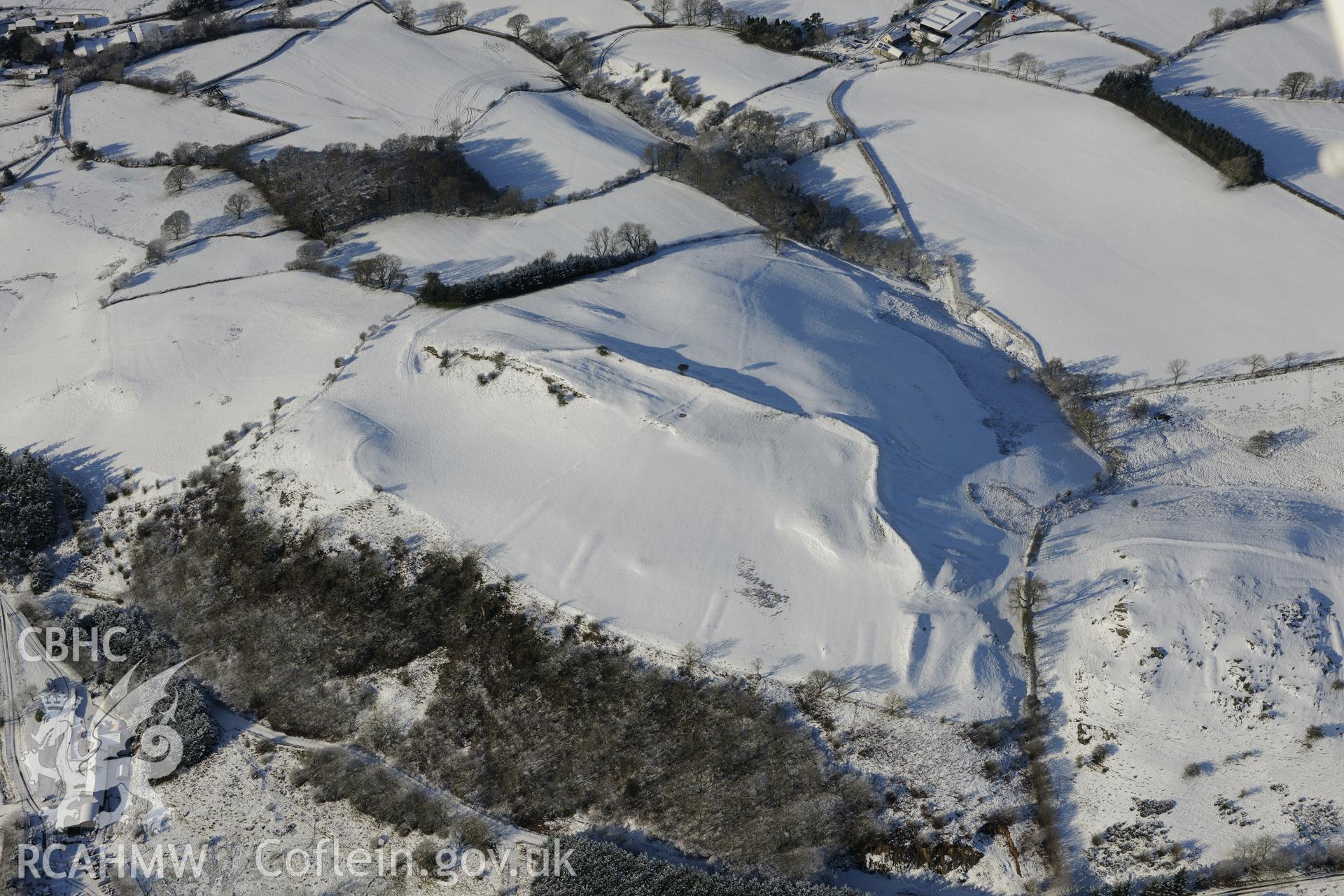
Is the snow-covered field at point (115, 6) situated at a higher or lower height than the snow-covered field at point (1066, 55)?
lower

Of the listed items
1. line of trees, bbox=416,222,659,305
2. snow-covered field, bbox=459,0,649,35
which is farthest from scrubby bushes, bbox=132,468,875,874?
snow-covered field, bbox=459,0,649,35

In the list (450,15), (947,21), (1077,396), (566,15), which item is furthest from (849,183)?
(450,15)

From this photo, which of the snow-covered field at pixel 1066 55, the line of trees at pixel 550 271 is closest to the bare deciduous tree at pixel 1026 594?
the line of trees at pixel 550 271

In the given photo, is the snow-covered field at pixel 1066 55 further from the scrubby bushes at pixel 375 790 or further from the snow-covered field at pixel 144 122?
the scrubby bushes at pixel 375 790

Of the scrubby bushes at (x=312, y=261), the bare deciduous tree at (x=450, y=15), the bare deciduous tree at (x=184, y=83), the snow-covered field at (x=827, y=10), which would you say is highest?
the snow-covered field at (x=827, y=10)

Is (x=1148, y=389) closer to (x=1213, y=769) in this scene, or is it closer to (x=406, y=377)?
(x=1213, y=769)

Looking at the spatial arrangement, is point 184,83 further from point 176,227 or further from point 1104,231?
point 1104,231
